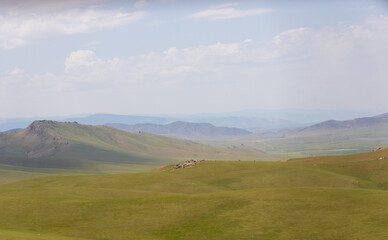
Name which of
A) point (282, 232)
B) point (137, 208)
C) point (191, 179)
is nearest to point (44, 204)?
point (137, 208)

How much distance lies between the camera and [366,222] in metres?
42.1

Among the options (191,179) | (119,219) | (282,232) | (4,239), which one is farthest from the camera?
(191,179)

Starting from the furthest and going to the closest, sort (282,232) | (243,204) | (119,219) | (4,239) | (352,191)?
1. (352,191)
2. (243,204)
3. (119,219)
4. (282,232)
5. (4,239)

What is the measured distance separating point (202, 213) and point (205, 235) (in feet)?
27.2

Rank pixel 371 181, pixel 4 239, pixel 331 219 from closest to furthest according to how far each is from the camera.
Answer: pixel 4 239, pixel 331 219, pixel 371 181

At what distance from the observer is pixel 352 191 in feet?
188

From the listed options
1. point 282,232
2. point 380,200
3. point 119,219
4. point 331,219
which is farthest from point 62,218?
point 380,200

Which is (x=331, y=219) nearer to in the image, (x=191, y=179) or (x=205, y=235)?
(x=205, y=235)

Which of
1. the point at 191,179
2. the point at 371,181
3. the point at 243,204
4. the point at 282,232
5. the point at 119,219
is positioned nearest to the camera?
the point at 282,232

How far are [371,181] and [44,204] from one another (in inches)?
2492

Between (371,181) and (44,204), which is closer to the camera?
(44,204)

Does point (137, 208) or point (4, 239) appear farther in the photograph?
point (137, 208)

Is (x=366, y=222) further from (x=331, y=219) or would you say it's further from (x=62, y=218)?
(x=62, y=218)

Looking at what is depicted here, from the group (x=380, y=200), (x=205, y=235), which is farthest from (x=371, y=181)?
(x=205, y=235)
